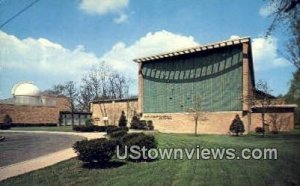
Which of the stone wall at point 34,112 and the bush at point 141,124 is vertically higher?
Answer: the stone wall at point 34,112

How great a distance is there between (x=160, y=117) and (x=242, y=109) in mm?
10386

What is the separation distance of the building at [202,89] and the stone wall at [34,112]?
84.8 feet

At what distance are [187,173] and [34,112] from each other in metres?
53.8

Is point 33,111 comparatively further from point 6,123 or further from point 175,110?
point 175,110

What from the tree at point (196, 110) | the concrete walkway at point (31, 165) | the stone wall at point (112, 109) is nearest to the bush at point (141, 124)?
the stone wall at point (112, 109)

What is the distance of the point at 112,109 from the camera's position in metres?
49.5

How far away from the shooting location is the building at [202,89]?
98.4 ft

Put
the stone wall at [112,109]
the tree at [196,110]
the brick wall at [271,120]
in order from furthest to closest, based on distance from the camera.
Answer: the stone wall at [112,109] < the tree at [196,110] < the brick wall at [271,120]

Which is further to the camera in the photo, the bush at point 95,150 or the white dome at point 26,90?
the white dome at point 26,90

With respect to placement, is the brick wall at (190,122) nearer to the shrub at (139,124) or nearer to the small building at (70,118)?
the shrub at (139,124)

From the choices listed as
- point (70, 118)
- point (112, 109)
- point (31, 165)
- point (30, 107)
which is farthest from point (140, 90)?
point (70, 118)

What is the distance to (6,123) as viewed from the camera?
54062mm

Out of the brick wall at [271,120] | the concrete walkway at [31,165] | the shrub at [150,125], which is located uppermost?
the brick wall at [271,120]

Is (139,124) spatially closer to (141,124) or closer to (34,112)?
(141,124)
